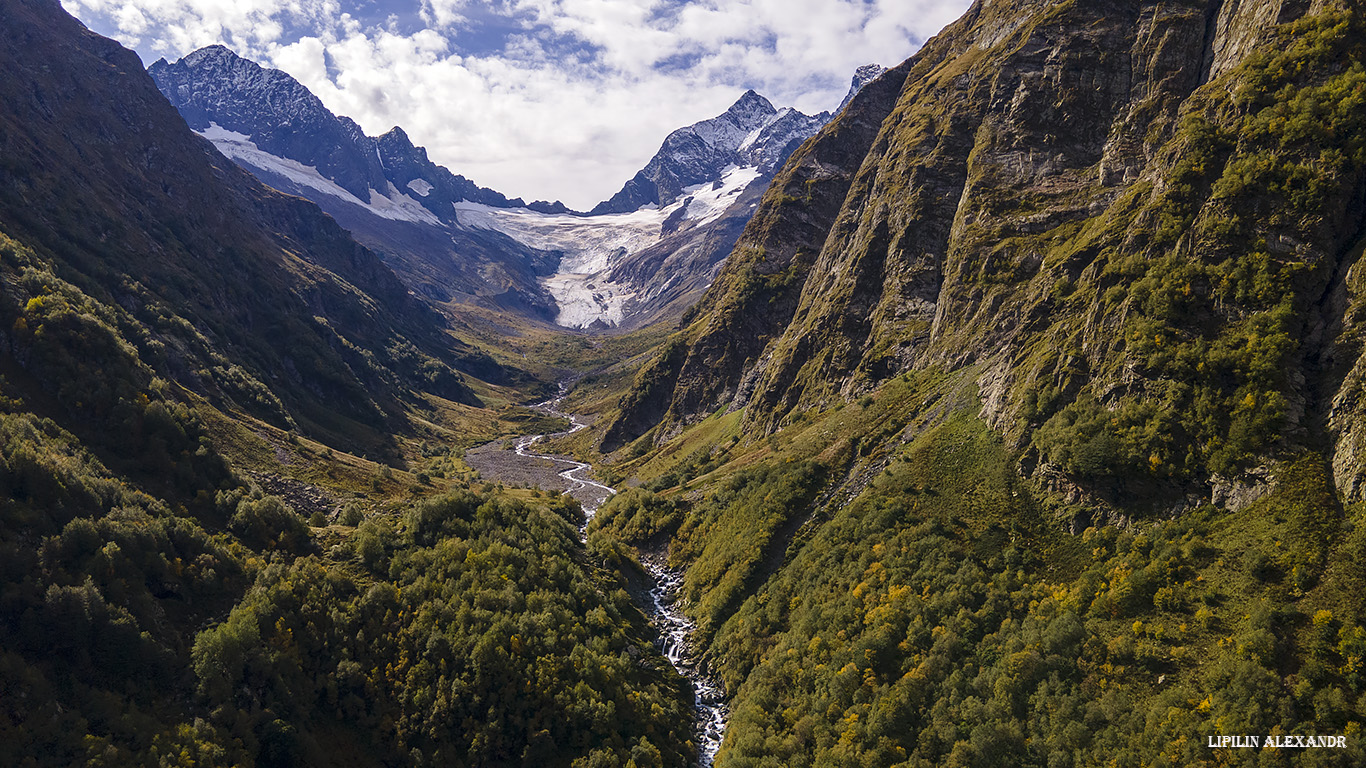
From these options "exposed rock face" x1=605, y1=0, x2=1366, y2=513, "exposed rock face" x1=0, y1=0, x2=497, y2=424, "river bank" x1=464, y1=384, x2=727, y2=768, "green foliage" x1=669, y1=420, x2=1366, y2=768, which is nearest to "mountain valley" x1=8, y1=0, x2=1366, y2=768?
"green foliage" x1=669, y1=420, x2=1366, y2=768

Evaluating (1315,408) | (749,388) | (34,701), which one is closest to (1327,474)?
(1315,408)

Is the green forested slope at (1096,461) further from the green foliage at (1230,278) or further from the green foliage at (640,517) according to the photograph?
the green foliage at (640,517)

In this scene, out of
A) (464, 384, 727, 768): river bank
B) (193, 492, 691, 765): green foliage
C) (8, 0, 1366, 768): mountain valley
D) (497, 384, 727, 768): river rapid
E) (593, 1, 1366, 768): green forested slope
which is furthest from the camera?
(464, 384, 727, 768): river bank

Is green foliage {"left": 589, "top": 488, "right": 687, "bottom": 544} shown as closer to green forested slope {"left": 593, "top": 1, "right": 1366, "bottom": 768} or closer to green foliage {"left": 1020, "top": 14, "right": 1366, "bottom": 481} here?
green forested slope {"left": 593, "top": 1, "right": 1366, "bottom": 768}

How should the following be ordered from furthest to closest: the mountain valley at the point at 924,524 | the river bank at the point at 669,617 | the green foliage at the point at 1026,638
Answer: the river bank at the point at 669,617 < the mountain valley at the point at 924,524 < the green foliage at the point at 1026,638

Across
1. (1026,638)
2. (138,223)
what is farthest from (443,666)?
(138,223)

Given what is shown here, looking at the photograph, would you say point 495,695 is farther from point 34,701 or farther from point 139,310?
point 139,310

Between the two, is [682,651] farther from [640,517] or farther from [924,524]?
[924,524]

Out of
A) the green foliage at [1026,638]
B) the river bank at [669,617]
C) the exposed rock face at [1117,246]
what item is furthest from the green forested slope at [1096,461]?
the river bank at [669,617]

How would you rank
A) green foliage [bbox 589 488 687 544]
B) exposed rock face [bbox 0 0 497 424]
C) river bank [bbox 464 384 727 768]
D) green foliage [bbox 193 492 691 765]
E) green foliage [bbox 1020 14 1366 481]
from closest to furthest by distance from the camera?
green foliage [bbox 1020 14 1366 481] → green foliage [bbox 193 492 691 765] → river bank [bbox 464 384 727 768] → green foliage [bbox 589 488 687 544] → exposed rock face [bbox 0 0 497 424]
